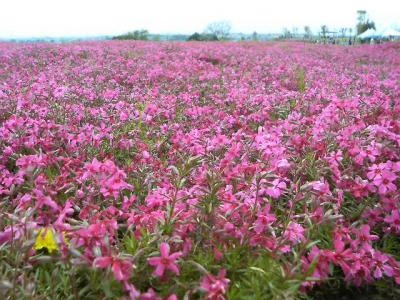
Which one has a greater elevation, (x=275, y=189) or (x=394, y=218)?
(x=275, y=189)

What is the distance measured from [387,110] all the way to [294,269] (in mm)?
3602

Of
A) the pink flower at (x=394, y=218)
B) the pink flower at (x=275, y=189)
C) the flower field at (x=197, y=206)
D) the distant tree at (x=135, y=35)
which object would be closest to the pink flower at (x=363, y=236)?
the flower field at (x=197, y=206)

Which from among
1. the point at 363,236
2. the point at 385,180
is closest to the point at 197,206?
the point at 363,236

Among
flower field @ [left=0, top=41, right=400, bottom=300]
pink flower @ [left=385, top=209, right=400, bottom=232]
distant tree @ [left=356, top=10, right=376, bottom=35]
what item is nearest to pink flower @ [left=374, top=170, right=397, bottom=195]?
flower field @ [left=0, top=41, right=400, bottom=300]

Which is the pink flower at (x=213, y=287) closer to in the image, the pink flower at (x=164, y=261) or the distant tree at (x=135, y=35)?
the pink flower at (x=164, y=261)

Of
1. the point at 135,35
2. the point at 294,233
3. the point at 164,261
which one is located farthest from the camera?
the point at 135,35

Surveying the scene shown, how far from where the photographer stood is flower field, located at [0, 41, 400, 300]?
2207 mm

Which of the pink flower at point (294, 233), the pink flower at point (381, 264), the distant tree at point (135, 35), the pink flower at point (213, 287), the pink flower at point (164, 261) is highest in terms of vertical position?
the distant tree at point (135, 35)

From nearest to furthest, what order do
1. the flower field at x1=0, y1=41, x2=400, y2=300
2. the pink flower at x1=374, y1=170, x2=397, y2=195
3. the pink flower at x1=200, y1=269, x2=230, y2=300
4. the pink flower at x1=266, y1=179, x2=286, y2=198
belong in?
1. the pink flower at x1=200, y1=269, x2=230, y2=300
2. the flower field at x1=0, y1=41, x2=400, y2=300
3. the pink flower at x1=266, y1=179, x2=286, y2=198
4. the pink flower at x1=374, y1=170, x2=397, y2=195

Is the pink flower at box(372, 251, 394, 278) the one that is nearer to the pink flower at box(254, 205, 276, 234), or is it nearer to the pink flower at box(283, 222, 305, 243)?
the pink flower at box(283, 222, 305, 243)

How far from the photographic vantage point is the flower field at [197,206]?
2.21 m

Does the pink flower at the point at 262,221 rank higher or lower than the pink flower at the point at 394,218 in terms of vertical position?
higher

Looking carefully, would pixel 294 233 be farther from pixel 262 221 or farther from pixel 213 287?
pixel 213 287

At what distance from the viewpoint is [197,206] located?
2.73 metres
